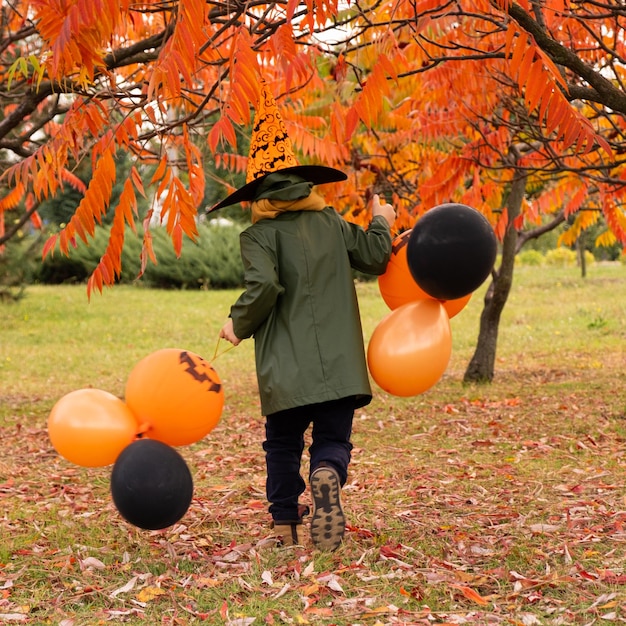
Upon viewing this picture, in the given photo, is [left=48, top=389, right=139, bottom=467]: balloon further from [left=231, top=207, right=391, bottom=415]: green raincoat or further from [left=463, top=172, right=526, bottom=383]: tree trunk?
[left=463, top=172, right=526, bottom=383]: tree trunk

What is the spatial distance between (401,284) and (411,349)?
0.37 metres

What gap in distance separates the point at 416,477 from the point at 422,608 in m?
2.10

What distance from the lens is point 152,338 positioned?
1382 cm

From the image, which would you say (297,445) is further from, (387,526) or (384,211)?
(384,211)

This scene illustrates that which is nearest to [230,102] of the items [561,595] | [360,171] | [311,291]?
[311,291]

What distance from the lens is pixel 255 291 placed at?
353 cm

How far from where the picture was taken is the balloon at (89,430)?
321cm

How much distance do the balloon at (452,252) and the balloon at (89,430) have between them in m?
1.34

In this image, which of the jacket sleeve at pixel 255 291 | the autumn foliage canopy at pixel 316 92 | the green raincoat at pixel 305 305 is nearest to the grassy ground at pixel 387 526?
the green raincoat at pixel 305 305

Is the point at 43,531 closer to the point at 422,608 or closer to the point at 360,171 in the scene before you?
the point at 422,608

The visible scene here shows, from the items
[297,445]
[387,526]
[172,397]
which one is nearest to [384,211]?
[297,445]

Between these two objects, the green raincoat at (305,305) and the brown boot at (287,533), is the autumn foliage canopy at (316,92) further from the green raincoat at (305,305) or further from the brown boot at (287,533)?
the brown boot at (287,533)

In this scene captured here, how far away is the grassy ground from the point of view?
312cm

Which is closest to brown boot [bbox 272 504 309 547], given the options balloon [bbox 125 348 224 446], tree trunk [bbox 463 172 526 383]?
balloon [bbox 125 348 224 446]
